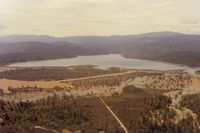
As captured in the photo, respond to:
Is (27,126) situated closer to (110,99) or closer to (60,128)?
(60,128)

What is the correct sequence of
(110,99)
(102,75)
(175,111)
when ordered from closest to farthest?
(175,111) → (110,99) → (102,75)

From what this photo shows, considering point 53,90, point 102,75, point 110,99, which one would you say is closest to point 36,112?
point 110,99

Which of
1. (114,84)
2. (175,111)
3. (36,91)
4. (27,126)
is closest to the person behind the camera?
(27,126)

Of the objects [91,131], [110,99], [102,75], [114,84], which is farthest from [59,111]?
[102,75]

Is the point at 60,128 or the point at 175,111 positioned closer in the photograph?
the point at 60,128

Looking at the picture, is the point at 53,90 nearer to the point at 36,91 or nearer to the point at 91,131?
the point at 36,91

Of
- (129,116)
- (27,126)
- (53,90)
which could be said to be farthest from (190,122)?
(53,90)

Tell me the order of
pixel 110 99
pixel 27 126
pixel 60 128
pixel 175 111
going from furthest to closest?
1. pixel 110 99
2. pixel 175 111
3. pixel 60 128
4. pixel 27 126

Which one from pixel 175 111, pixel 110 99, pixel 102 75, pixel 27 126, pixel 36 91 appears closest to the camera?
pixel 27 126
